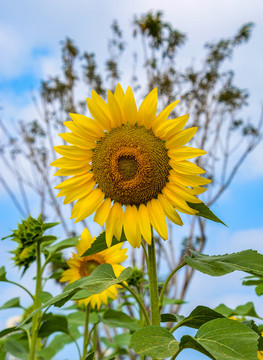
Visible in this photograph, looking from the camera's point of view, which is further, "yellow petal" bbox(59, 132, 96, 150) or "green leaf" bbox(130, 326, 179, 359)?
"yellow petal" bbox(59, 132, 96, 150)

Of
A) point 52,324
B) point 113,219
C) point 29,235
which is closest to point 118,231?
point 113,219

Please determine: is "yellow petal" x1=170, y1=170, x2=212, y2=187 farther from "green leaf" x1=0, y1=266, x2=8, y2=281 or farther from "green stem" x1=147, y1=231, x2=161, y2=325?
"green leaf" x1=0, y1=266, x2=8, y2=281

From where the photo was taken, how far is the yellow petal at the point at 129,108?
3.18ft

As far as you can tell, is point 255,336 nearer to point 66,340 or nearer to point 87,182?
point 87,182

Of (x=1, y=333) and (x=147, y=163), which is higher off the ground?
(x=147, y=163)

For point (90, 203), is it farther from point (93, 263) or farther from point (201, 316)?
point (93, 263)

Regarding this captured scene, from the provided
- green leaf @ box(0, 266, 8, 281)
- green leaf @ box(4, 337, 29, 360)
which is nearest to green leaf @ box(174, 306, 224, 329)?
green leaf @ box(0, 266, 8, 281)

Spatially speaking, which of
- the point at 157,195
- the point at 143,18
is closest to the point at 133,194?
the point at 157,195

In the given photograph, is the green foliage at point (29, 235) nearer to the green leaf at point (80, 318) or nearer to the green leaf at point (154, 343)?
the green leaf at point (80, 318)

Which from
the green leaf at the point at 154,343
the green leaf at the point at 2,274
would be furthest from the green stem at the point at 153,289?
the green leaf at the point at 2,274

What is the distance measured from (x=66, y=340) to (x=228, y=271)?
1350mm

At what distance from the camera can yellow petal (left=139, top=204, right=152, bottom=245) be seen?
96 cm

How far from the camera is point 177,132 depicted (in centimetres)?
96

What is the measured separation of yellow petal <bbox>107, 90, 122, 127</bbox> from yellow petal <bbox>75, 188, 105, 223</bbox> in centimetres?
18
